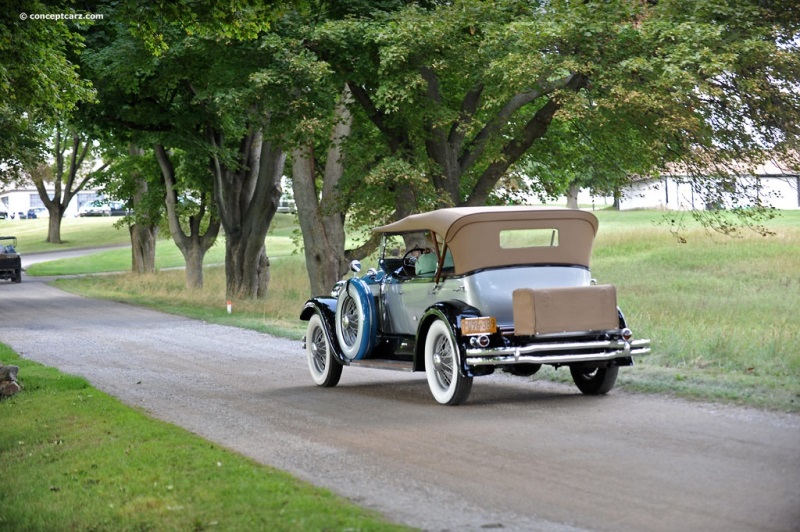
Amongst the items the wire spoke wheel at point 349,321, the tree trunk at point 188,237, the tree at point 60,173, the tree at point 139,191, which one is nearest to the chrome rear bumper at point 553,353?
the wire spoke wheel at point 349,321

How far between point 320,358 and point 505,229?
135 inches

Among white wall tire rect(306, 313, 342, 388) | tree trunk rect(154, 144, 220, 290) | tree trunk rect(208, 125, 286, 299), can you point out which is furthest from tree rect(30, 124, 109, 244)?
white wall tire rect(306, 313, 342, 388)

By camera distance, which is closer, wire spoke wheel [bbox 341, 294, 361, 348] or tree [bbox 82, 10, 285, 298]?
wire spoke wheel [bbox 341, 294, 361, 348]

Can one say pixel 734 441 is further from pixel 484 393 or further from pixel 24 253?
pixel 24 253

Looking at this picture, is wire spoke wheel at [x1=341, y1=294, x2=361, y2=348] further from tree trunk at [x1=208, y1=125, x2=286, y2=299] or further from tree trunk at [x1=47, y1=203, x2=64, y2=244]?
tree trunk at [x1=47, y1=203, x2=64, y2=244]

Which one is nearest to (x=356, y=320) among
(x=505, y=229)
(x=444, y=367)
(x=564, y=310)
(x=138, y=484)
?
(x=444, y=367)

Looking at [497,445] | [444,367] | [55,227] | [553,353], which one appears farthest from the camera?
[55,227]

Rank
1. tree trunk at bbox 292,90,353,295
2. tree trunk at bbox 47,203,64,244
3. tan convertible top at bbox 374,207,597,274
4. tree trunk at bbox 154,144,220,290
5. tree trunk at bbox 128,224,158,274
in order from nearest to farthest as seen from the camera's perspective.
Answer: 1. tan convertible top at bbox 374,207,597,274
2. tree trunk at bbox 292,90,353,295
3. tree trunk at bbox 154,144,220,290
4. tree trunk at bbox 128,224,158,274
5. tree trunk at bbox 47,203,64,244

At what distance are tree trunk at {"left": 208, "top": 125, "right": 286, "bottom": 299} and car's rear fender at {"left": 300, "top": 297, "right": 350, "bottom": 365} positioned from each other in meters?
19.0

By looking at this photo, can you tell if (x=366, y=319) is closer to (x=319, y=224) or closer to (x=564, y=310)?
(x=564, y=310)

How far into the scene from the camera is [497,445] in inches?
363

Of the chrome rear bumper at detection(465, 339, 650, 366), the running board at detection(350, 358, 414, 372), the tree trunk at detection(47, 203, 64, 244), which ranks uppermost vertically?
the tree trunk at detection(47, 203, 64, 244)

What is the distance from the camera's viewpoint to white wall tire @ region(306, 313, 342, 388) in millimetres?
13797

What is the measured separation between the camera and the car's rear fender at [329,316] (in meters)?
13.6
